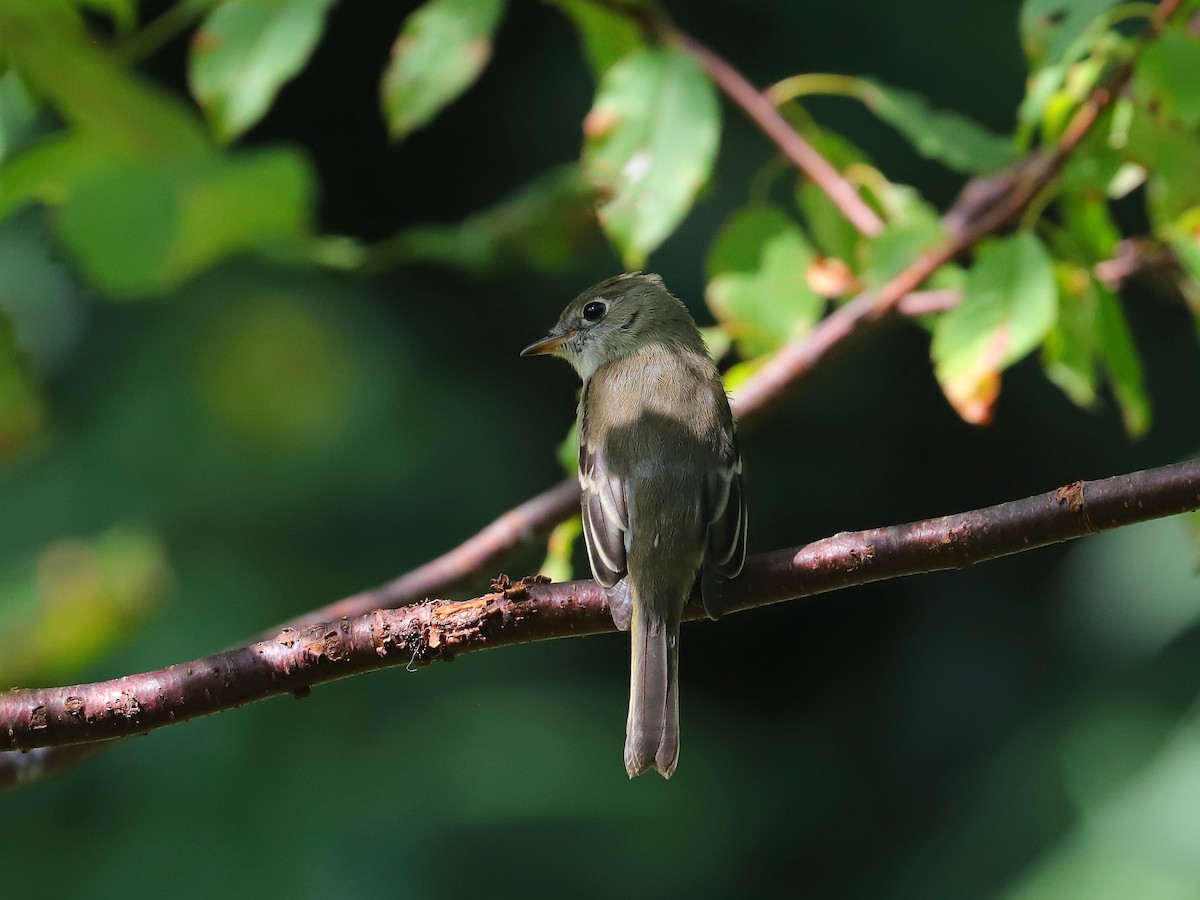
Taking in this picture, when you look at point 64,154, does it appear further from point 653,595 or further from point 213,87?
point 653,595

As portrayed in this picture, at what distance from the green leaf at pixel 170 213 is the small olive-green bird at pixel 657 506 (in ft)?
3.10

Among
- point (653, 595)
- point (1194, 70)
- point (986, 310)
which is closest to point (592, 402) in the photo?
point (653, 595)

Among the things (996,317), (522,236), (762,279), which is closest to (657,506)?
(762,279)

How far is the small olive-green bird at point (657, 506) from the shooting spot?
2.81 meters

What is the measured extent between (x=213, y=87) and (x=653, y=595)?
139 cm

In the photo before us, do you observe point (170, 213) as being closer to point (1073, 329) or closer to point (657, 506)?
point (657, 506)

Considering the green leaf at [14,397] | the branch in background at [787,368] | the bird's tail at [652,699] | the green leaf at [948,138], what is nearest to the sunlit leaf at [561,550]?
the branch in background at [787,368]

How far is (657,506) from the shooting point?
315 cm

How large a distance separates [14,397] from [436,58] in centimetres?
109

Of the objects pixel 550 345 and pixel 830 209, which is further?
pixel 550 345

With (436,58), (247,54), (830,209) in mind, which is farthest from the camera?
(830,209)

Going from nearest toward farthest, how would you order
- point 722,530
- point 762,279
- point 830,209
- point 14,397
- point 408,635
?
point 408,635, point 14,397, point 722,530, point 762,279, point 830,209

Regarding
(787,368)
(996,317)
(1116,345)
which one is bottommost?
(787,368)

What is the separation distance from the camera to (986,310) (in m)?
2.56
